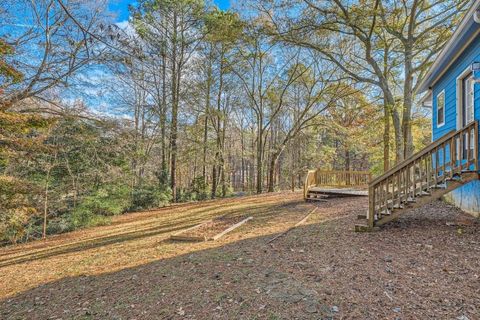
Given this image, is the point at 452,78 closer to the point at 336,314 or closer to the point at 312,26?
the point at 312,26

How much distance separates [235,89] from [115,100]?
8020 millimetres

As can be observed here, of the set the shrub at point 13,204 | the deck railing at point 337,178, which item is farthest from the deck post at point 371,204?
the shrub at point 13,204

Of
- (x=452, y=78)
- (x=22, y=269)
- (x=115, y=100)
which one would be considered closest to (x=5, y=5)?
(x=22, y=269)

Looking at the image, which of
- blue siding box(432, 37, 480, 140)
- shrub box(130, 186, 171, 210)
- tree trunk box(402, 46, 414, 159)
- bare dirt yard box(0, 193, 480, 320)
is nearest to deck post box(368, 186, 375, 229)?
bare dirt yard box(0, 193, 480, 320)

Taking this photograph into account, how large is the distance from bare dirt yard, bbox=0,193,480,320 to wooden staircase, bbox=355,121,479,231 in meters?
0.42

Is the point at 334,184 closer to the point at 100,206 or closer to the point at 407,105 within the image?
the point at 407,105

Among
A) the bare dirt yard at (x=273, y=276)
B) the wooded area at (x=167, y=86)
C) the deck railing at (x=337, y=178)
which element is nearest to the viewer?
the bare dirt yard at (x=273, y=276)

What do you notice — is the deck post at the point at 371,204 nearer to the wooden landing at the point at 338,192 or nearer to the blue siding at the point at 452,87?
the blue siding at the point at 452,87

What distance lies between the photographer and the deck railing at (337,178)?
12.5m

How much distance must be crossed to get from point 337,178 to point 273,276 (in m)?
10.6

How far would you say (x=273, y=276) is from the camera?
366 cm

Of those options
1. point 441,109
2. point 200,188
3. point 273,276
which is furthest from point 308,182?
point 200,188

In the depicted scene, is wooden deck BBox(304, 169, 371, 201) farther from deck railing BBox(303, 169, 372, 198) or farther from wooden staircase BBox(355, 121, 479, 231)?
wooden staircase BBox(355, 121, 479, 231)

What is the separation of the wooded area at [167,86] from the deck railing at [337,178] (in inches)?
83.9
